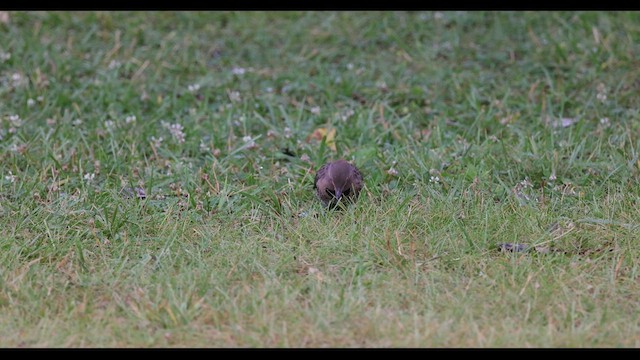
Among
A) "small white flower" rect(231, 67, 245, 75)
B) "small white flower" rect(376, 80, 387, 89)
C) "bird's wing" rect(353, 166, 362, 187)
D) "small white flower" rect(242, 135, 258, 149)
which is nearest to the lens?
"bird's wing" rect(353, 166, 362, 187)

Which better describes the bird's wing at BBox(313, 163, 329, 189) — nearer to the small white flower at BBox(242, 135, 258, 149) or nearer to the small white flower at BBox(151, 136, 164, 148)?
the small white flower at BBox(242, 135, 258, 149)

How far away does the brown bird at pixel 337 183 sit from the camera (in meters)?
6.63

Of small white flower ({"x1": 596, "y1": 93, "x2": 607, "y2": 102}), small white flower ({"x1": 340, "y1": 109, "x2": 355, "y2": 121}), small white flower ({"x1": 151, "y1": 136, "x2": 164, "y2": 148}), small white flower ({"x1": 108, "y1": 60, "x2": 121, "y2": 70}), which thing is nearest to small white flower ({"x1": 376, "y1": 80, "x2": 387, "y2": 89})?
small white flower ({"x1": 340, "y1": 109, "x2": 355, "y2": 121})

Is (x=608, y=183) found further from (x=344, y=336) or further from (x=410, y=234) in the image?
(x=344, y=336)

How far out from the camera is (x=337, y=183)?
6621 mm

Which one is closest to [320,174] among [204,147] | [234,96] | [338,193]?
[338,193]

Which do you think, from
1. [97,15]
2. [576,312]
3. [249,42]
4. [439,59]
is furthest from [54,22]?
[576,312]

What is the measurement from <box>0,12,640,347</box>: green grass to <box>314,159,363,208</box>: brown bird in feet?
0.42

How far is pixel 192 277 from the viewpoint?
5.57 meters

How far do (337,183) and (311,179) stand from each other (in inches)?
23.4

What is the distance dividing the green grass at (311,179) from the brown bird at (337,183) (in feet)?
0.42

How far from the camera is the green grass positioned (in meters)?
5.20

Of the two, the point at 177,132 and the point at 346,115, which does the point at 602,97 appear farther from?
the point at 177,132
